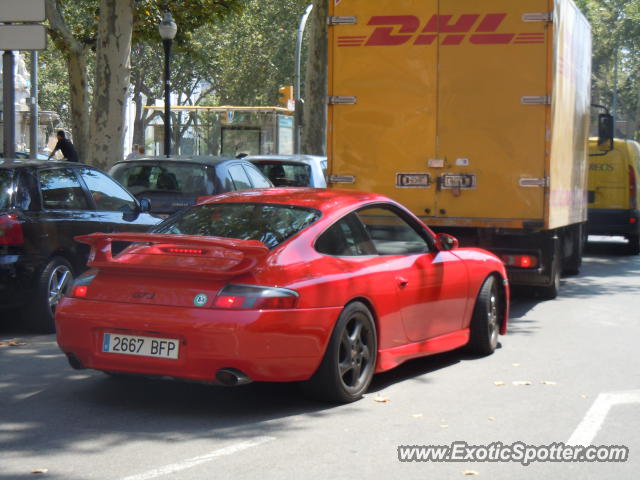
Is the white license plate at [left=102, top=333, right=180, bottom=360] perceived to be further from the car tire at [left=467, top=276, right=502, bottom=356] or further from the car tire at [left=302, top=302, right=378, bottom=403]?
the car tire at [left=467, top=276, right=502, bottom=356]

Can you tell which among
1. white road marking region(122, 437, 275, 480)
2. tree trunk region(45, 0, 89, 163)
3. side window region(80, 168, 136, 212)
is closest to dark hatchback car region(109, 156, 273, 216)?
side window region(80, 168, 136, 212)

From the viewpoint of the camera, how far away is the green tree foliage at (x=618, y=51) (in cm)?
7188

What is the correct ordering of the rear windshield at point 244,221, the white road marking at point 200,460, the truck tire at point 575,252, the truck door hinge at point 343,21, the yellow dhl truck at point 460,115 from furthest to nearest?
1. the truck tire at point 575,252
2. the truck door hinge at point 343,21
3. the yellow dhl truck at point 460,115
4. the rear windshield at point 244,221
5. the white road marking at point 200,460

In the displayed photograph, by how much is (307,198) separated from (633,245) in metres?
14.9

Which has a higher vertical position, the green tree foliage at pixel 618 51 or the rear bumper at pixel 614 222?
the green tree foliage at pixel 618 51

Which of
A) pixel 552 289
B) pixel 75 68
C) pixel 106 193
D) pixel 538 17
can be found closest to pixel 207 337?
pixel 106 193

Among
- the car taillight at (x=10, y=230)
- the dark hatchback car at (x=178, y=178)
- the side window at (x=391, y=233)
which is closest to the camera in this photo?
the side window at (x=391, y=233)

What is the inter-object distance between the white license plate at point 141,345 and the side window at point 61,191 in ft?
12.4

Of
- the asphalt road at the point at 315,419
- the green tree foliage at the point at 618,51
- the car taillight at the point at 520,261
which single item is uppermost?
the green tree foliage at the point at 618,51

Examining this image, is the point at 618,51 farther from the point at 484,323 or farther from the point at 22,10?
the point at 484,323

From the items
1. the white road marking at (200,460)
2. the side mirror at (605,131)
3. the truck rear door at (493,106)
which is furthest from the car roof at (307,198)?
the side mirror at (605,131)

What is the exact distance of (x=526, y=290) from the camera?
1387cm

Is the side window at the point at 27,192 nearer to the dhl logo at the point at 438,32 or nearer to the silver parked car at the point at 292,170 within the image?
the dhl logo at the point at 438,32

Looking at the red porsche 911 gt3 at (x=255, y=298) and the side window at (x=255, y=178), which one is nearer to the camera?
the red porsche 911 gt3 at (x=255, y=298)
